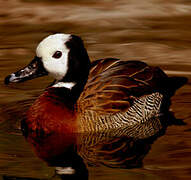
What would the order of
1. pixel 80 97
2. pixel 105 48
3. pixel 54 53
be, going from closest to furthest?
1. pixel 54 53
2. pixel 80 97
3. pixel 105 48

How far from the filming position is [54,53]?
7.98 metres

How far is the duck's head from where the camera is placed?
312 inches

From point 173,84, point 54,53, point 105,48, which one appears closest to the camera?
point 54,53

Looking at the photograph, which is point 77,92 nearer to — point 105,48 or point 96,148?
point 96,148

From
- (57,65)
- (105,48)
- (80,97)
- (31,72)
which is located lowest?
(105,48)

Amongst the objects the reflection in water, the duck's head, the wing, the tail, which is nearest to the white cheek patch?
the duck's head

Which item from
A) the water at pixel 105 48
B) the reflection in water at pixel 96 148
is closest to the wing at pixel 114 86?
the reflection in water at pixel 96 148

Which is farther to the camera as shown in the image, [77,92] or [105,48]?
[105,48]

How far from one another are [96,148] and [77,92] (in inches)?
34.2

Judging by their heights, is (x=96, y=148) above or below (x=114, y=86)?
below

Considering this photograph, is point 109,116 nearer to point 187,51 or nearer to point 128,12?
point 187,51

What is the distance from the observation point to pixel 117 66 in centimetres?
833

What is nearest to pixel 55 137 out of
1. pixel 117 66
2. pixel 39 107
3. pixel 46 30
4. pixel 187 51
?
pixel 39 107

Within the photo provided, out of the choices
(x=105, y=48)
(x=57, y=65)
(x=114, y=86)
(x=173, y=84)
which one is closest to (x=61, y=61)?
(x=57, y=65)
